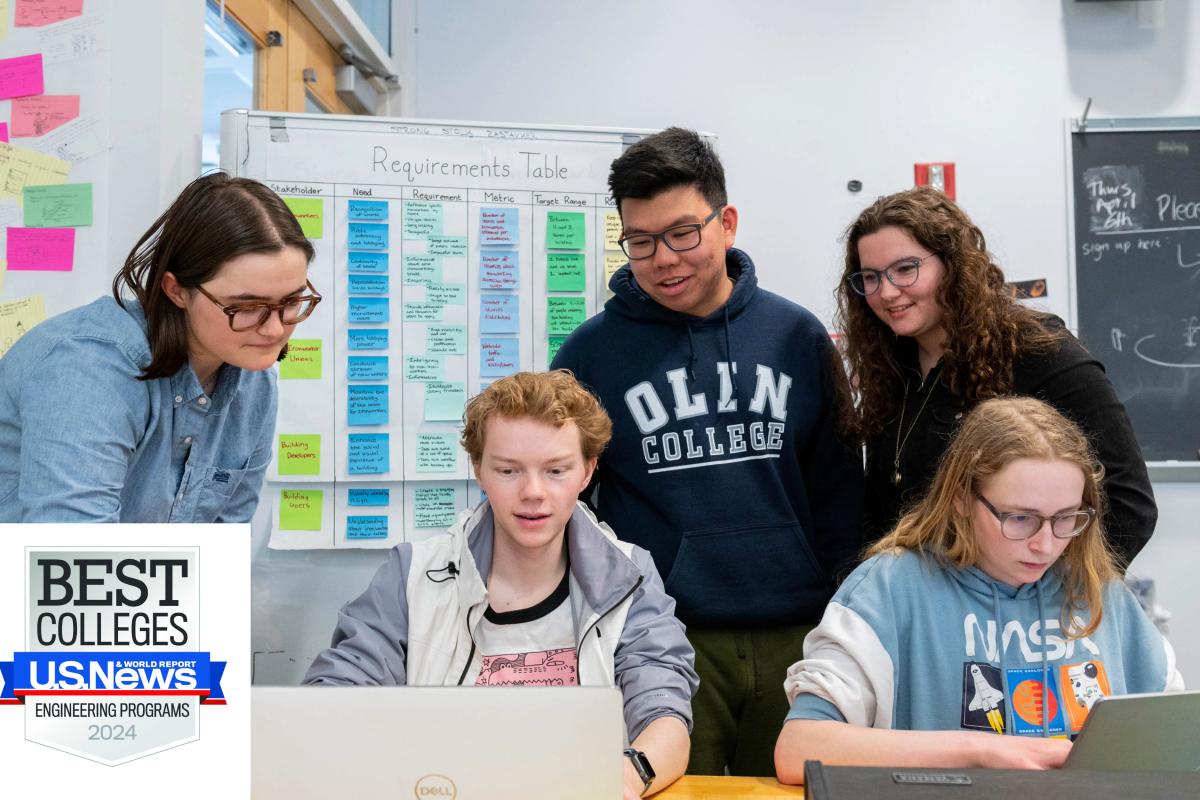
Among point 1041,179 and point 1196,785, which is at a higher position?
point 1041,179

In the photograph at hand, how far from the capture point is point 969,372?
61.2 inches

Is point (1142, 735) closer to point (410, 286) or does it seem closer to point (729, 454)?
point (729, 454)

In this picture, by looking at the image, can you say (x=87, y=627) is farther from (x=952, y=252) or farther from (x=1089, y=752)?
(x=952, y=252)

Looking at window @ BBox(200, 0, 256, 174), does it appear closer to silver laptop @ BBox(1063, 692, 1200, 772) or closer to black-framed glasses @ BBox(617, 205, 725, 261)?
black-framed glasses @ BBox(617, 205, 725, 261)

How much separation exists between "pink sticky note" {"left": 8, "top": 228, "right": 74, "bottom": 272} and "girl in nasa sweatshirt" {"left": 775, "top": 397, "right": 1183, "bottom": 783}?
4.80 feet

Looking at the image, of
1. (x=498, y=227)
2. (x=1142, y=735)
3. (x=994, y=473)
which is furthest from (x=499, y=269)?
(x=1142, y=735)

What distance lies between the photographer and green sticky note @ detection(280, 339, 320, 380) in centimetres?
221

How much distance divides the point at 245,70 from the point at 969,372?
1881 millimetres

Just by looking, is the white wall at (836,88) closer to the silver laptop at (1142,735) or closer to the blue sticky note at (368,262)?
the blue sticky note at (368,262)

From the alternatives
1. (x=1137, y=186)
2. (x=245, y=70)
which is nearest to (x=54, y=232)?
(x=245, y=70)

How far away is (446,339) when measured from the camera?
2287 millimetres

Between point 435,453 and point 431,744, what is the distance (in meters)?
1.44

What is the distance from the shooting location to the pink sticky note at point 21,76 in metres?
1.75

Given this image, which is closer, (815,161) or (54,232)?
(54,232)
